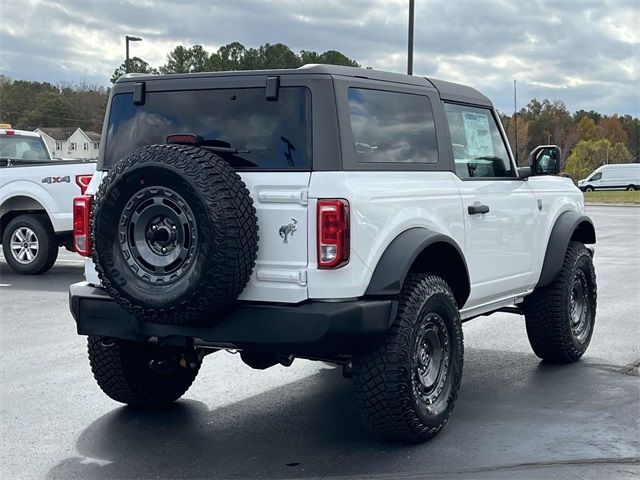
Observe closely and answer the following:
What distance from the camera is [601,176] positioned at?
6266 cm

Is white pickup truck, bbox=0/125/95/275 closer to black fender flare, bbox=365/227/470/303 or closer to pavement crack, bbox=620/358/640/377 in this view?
pavement crack, bbox=620/358/640/377

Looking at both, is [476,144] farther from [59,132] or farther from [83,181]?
[59,132]

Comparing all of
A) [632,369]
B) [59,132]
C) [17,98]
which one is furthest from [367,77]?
[59,132]

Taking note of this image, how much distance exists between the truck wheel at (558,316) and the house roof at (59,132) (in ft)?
289

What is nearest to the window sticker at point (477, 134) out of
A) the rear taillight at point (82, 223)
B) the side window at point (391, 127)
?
the side window at point (391, 127)

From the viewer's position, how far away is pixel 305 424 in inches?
219

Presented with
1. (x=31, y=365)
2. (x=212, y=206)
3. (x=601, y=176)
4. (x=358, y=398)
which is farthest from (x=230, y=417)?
(x=601, y=176)

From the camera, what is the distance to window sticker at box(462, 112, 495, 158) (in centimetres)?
630

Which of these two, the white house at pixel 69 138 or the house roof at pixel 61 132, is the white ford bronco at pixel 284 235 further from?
the house roof at pixel 61 132

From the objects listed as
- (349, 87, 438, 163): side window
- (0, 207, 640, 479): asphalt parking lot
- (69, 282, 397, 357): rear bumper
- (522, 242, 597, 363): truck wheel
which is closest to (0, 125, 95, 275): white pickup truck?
(0, 207, 640, 479): asphalt parking lot

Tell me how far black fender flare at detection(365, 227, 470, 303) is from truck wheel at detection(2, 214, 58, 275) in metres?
8.80

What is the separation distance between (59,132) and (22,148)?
79.1 m

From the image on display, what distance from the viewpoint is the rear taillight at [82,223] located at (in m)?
5.38

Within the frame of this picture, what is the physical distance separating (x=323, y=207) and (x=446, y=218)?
3.76 feet
